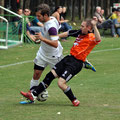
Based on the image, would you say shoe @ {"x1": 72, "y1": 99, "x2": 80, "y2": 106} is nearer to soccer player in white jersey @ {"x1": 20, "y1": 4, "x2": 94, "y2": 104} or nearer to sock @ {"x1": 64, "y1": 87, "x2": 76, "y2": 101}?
sock @ {"x1": 64, "y1": 87, "x2": 76, "y2": 101}

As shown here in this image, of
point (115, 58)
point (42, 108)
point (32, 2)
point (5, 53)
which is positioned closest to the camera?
point (42, 108)

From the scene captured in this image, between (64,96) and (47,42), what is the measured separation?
166 centimetres

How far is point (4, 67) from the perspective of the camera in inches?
523

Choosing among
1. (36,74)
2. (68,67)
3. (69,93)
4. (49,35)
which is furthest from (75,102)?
(49,35)

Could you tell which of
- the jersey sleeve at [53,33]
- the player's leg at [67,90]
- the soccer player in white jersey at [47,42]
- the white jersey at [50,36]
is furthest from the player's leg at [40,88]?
the jersey sleeve at [53,33]

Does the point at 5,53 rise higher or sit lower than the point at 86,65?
lower

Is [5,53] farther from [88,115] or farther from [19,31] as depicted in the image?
[88,115]

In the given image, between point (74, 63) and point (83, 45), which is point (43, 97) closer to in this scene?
point (74, 63)

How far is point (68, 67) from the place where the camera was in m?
7.64

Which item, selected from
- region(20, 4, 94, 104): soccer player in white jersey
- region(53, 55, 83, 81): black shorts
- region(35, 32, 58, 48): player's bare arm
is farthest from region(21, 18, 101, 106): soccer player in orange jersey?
region(35, 32, 58, 48): player's bare arm

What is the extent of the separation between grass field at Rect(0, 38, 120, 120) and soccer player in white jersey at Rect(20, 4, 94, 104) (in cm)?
61

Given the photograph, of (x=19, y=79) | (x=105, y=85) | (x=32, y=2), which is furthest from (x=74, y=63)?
(x=32, y=2)

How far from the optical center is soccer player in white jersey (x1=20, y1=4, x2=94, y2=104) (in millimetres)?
7551

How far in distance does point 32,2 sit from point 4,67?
127ft
